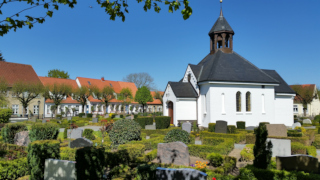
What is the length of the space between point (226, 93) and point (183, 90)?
4.82 m

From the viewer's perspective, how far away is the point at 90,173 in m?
6.29

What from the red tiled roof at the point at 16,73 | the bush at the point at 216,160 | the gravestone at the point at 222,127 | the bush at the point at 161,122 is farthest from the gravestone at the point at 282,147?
the red tiled roof at the point at 16,73

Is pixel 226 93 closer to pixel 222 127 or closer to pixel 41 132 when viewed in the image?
pixel 222 127

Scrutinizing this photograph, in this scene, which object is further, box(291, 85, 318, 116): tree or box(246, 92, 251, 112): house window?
box(291, 85, 318, 116): tree

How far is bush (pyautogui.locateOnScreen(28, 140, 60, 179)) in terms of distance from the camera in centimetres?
733

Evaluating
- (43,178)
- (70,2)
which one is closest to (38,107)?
(43,178)

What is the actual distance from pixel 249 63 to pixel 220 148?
16.4 meters

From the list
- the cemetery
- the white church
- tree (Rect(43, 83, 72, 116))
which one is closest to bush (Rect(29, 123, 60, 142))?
the cemetery

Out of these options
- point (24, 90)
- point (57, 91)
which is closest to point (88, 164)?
point (24, 90)

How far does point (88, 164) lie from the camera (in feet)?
20.6

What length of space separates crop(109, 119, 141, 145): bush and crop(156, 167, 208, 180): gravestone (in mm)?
6738

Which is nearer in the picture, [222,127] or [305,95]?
[222,127]

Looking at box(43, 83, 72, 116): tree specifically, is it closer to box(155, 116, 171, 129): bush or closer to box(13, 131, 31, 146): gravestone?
box(155, 116, 171, 129): bush

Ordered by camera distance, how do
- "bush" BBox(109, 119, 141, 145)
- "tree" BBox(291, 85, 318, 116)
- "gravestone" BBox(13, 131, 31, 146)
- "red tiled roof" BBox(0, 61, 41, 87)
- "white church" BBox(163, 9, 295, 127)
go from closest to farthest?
"bush" BBox(109, 119, 141, 145)
"gravestone" BBox(13, 131, 31, 146)
"white church" BBox(163, 9, 295, 127)
"red tiled roof" BBox(0, 61, 41, 87)
"tree" BBox(291, 85, 318, 116)
